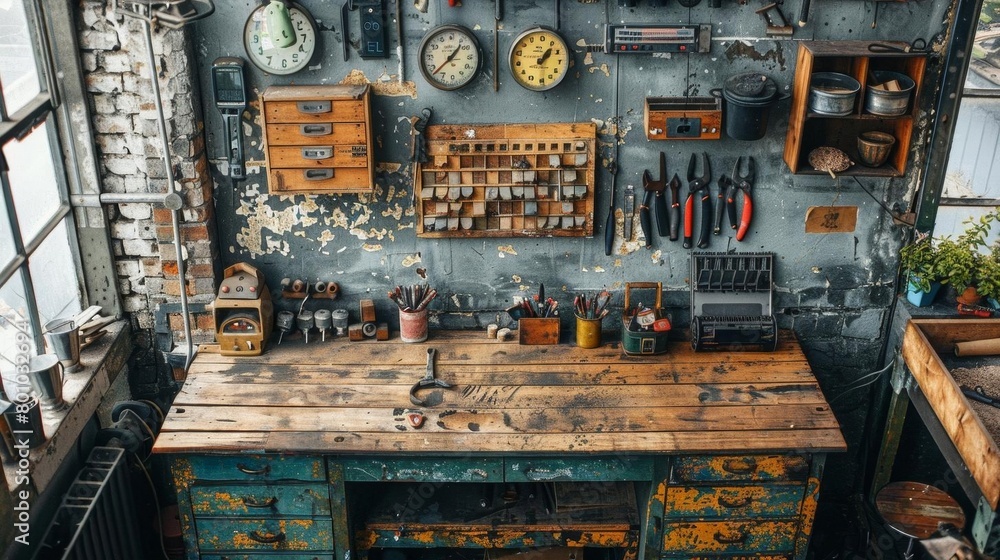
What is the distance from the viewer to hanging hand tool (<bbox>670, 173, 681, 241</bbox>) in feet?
13.1

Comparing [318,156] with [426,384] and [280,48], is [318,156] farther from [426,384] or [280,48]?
[426,384]

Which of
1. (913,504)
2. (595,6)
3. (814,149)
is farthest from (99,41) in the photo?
(913,504)

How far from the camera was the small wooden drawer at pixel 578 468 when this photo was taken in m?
3.56

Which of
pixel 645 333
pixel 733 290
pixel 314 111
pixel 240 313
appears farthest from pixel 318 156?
pixel 733 290

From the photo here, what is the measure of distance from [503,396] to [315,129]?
50.7 inches

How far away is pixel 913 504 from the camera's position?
12.7 ft

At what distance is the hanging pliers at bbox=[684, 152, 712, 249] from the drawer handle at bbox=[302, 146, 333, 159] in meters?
1.50

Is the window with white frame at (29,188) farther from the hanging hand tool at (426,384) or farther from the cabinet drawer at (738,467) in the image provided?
the cabinet drawer at (738,467)

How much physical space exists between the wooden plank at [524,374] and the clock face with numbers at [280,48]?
4.03ft

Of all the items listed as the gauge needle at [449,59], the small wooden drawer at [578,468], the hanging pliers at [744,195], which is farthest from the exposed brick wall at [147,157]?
the hanging pliers at [744,195]

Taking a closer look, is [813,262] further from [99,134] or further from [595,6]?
[99,134]

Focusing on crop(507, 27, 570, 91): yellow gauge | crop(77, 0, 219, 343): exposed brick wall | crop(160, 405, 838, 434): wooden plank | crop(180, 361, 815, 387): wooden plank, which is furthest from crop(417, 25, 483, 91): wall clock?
crop(160, 405, 838, 434): wooden plank

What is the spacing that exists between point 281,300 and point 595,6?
186cm

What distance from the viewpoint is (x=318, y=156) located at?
12.2 feet
